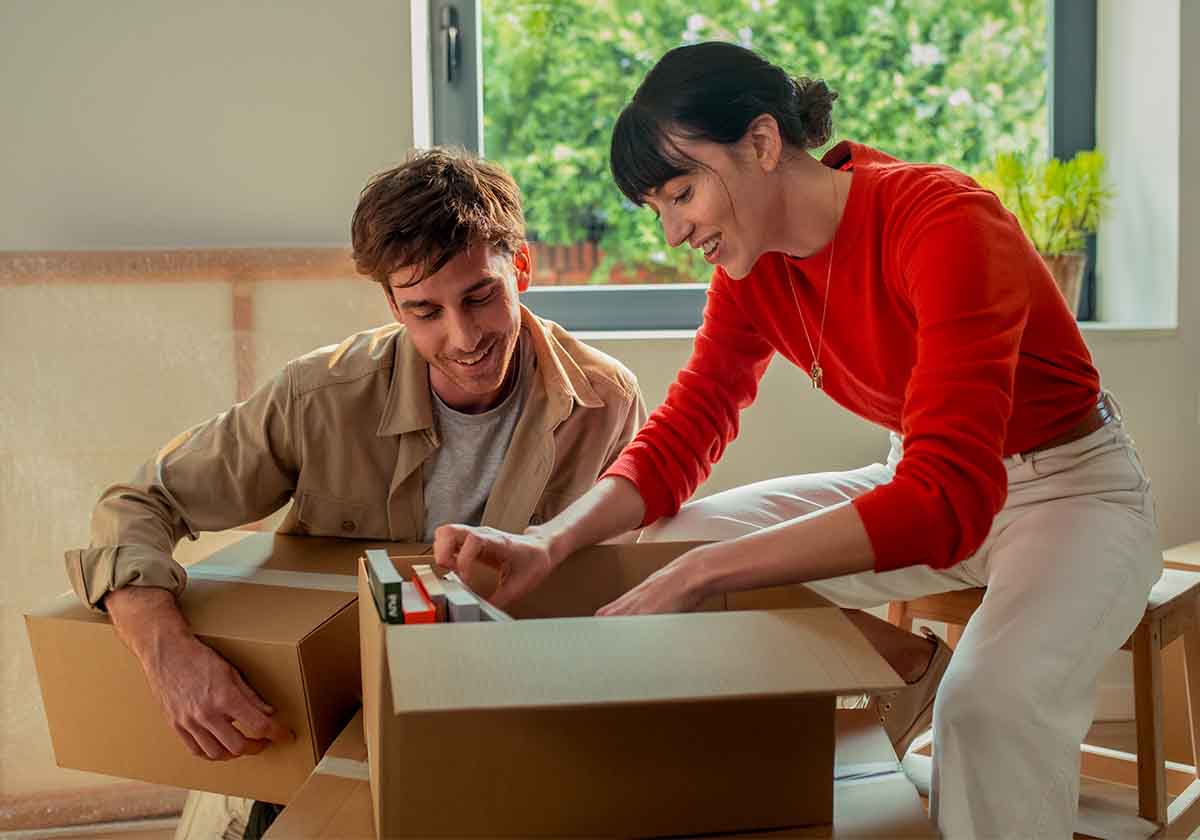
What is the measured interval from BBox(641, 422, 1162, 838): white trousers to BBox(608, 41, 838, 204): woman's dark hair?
0.43 m

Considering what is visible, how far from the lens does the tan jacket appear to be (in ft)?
5.09

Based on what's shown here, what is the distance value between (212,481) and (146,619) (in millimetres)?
296

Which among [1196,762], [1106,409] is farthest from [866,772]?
[1196,762]

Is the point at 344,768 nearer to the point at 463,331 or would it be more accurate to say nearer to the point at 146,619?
the point at 146,619

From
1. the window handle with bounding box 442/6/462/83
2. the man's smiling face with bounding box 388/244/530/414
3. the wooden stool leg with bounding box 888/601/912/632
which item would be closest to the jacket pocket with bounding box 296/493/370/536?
the man's smiling face with bounding box 388/244/530/414

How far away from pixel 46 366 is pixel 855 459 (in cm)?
142

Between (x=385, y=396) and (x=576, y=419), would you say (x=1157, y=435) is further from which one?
(x=385, y=396)

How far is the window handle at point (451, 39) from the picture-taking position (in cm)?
237

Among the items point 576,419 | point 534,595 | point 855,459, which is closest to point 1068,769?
point 534,595

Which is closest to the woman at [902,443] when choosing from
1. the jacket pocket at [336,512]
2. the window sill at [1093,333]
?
the jacket pocket at [336,512]

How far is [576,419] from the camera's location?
168cm

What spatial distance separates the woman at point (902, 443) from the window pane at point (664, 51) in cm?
88

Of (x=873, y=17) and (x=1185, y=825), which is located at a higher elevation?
(x=873, y=17)

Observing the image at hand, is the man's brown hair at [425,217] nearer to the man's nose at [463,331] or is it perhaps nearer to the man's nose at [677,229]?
the man's nose at [463,331]
